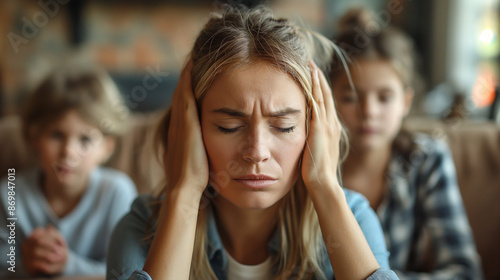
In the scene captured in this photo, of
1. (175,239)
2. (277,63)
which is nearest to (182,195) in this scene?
(175,239)

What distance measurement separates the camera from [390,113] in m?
1.28

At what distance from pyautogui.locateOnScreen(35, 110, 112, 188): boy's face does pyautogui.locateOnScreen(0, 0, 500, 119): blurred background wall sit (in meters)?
2.67

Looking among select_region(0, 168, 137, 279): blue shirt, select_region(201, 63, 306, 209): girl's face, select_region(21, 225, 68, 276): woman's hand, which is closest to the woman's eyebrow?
select_region(201, 63, 306, 209): girl's face

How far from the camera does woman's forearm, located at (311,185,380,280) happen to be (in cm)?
74

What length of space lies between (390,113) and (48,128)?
1003 millimetres

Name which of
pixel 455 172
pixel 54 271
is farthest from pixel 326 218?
pixel 455 172

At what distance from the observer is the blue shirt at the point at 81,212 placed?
1359mm

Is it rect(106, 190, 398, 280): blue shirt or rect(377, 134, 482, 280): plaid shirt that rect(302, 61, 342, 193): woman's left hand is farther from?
rect(377, 134, 482, 280): plaid shirt

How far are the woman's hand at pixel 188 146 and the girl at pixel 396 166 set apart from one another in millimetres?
558

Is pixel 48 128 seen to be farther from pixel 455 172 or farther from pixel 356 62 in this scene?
pixel 455 172

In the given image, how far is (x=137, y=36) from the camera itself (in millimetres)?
4309

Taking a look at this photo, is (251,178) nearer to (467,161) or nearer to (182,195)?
(182,195)

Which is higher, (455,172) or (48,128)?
(48,128)

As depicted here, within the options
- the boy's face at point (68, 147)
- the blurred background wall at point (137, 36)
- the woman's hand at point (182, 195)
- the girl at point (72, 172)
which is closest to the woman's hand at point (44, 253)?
the girl at point (72, 172)
